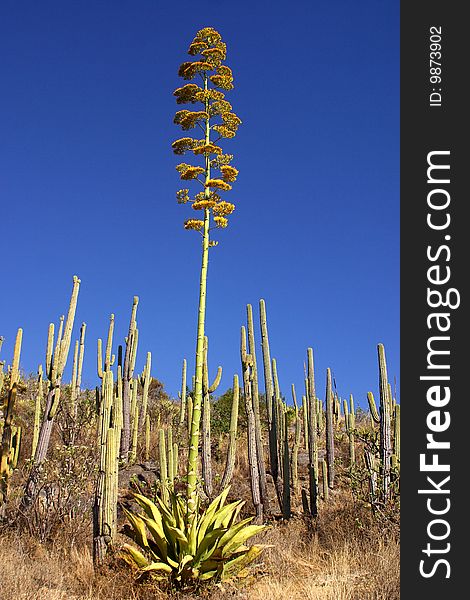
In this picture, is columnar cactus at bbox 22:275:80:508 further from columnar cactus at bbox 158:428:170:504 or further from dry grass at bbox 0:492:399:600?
columnar cactus at bbox 158:428:170:504

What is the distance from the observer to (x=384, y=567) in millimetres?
6770

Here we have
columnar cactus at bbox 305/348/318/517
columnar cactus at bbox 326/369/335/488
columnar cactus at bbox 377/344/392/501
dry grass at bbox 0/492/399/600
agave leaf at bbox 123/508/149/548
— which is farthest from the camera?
columnar cactus at bbox 326/369/335/488

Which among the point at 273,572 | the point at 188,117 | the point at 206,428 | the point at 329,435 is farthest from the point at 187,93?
the point at 329,435

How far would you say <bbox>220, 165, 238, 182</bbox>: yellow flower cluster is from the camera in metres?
7.87

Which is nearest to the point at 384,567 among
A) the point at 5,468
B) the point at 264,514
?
the point at 264,514

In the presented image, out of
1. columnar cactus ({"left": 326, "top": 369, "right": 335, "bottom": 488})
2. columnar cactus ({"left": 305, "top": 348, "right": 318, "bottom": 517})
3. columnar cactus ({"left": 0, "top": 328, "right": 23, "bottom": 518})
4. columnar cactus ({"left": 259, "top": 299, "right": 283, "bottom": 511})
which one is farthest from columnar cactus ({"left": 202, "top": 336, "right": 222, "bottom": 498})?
columnar cactus ({"left": 0, "top": 328, "right": 23, "bottom": 518})

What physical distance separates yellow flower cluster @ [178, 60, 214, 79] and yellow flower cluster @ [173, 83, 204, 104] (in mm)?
173

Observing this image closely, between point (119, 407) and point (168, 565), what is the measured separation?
350cm

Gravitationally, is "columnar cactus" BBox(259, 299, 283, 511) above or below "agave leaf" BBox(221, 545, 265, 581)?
above

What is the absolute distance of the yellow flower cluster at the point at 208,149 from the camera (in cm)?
795

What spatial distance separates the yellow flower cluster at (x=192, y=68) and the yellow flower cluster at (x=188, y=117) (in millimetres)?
470

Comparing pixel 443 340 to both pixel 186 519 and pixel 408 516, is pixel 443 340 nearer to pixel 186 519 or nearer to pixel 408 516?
pixel 408 516

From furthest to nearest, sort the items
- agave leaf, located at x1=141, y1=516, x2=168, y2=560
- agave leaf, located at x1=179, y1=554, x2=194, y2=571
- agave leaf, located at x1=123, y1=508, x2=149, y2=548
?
agave leaf, located at x1=123, y1=508, x2=149, y2=548
agave leaf, located at x1=141, y1=516, x2=168, y2=560
agave leaf, located at x1=179, y1=554, x2=194, y2=571

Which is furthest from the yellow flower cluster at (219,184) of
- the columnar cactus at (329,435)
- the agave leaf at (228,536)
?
the columnar cactus at (329,435)
